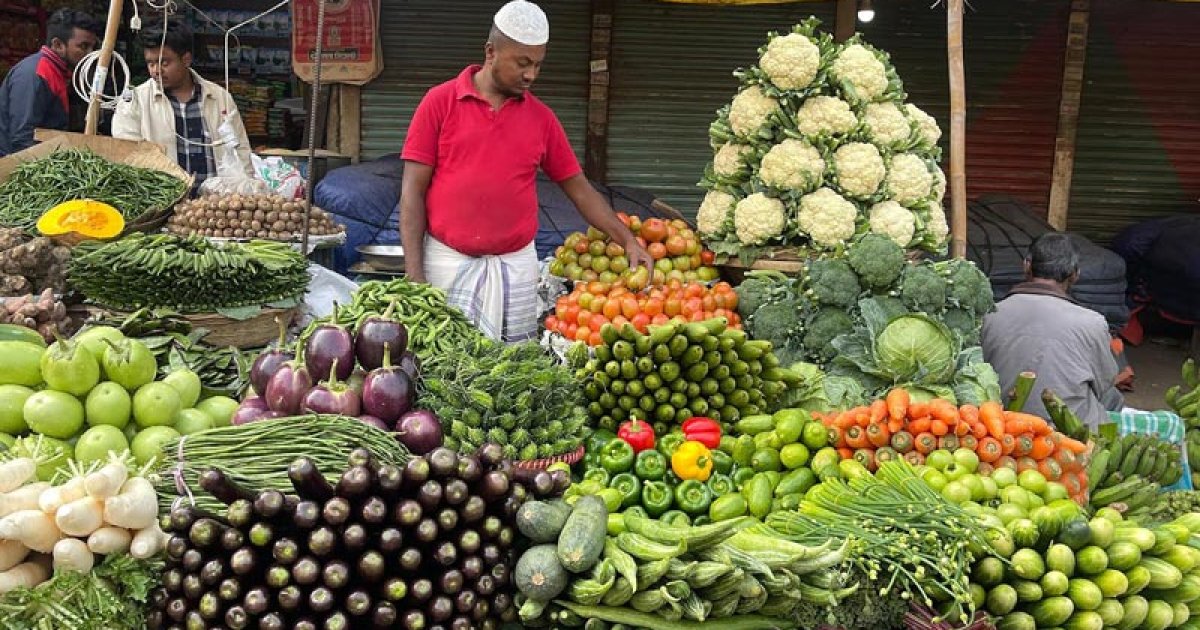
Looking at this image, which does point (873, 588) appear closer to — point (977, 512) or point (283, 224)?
point (977, 512)

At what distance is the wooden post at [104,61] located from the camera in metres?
5.42

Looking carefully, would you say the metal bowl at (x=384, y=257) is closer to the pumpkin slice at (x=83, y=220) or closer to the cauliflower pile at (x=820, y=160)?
the pumpkin slice at (x=83, y=220)

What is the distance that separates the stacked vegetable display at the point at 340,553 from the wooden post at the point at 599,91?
6718mm

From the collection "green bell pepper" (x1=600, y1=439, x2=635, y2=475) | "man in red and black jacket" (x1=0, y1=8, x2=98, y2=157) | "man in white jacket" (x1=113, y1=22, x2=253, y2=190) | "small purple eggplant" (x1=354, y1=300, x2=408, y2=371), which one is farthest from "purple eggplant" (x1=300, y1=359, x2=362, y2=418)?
"man in red and black jacket" (x1=0, y1=8, x2=98, y2=157)

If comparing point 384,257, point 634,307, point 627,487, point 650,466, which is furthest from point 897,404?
point 384,257

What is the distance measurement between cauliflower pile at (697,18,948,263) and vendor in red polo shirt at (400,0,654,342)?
107 cm

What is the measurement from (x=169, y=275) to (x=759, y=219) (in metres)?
2.89

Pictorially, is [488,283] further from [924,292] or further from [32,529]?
[32,529]

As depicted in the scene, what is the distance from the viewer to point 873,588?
2.46 m

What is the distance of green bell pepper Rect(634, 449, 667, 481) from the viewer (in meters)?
3.14

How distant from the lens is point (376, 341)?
2.82 meters

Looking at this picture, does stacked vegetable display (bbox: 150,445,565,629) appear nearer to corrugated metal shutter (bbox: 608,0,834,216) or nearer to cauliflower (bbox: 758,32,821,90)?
cauliflower (bbox: 758,32,821,90)

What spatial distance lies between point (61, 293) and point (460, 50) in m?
4.91

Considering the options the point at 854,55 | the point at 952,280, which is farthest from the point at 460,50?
the point at 952,280
